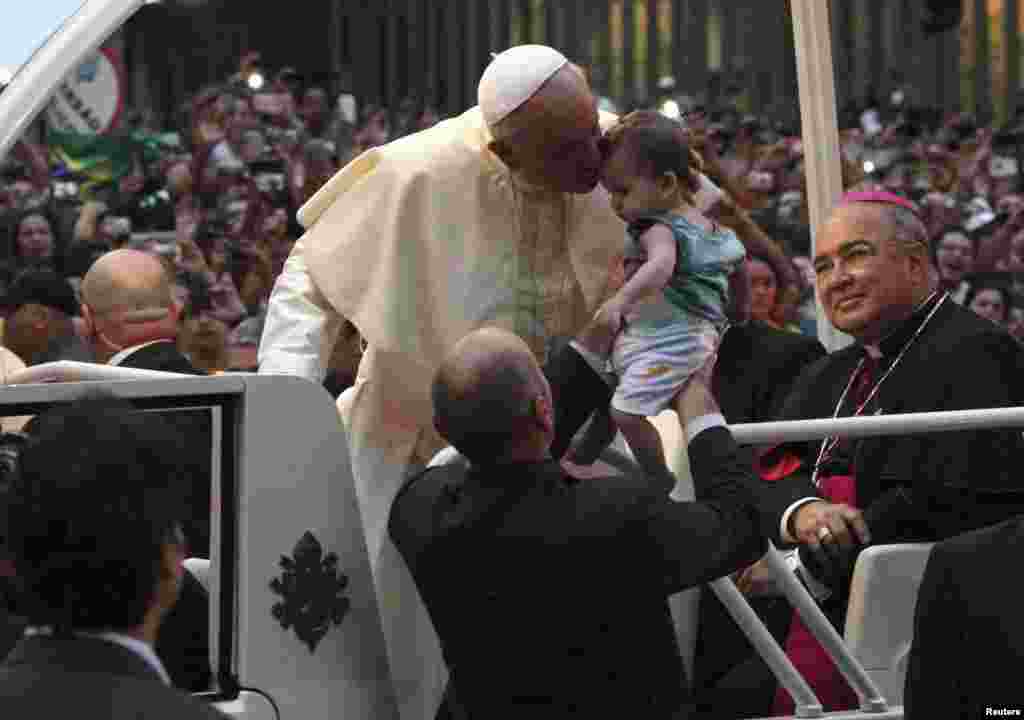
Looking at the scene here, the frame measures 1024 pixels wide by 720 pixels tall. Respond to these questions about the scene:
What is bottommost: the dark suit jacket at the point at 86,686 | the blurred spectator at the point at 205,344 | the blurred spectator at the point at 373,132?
the blurred spectator at the point at 373,132

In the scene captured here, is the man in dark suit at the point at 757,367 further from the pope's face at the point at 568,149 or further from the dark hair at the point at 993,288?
the dark hair at the point at 993,288

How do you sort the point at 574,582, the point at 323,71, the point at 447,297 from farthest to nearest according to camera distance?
1. the point at 323,71
2. the point at 447,297
3. the point at 574,582

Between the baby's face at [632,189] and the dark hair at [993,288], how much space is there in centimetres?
678

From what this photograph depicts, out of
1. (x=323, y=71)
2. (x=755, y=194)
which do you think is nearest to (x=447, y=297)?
(x=755, y=194)

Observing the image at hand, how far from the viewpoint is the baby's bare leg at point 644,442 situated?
494 centimetres

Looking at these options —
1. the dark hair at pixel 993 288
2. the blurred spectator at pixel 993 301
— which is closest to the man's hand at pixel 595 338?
the blurred spectator at pixel 993 301

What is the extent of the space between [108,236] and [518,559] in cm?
956

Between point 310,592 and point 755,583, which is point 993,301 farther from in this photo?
point 310,592

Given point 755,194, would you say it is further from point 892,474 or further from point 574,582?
point 574,582

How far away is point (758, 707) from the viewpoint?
5.21m

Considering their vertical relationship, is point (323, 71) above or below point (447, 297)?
below

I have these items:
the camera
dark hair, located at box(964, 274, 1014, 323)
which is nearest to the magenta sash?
the camera

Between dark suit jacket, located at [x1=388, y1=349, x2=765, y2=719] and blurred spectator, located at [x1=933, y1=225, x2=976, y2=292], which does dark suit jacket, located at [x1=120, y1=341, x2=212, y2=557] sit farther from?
blurred spectator, located at [x1=933, y1=225, x2=976, y2=292]

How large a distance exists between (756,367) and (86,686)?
4.67 m
